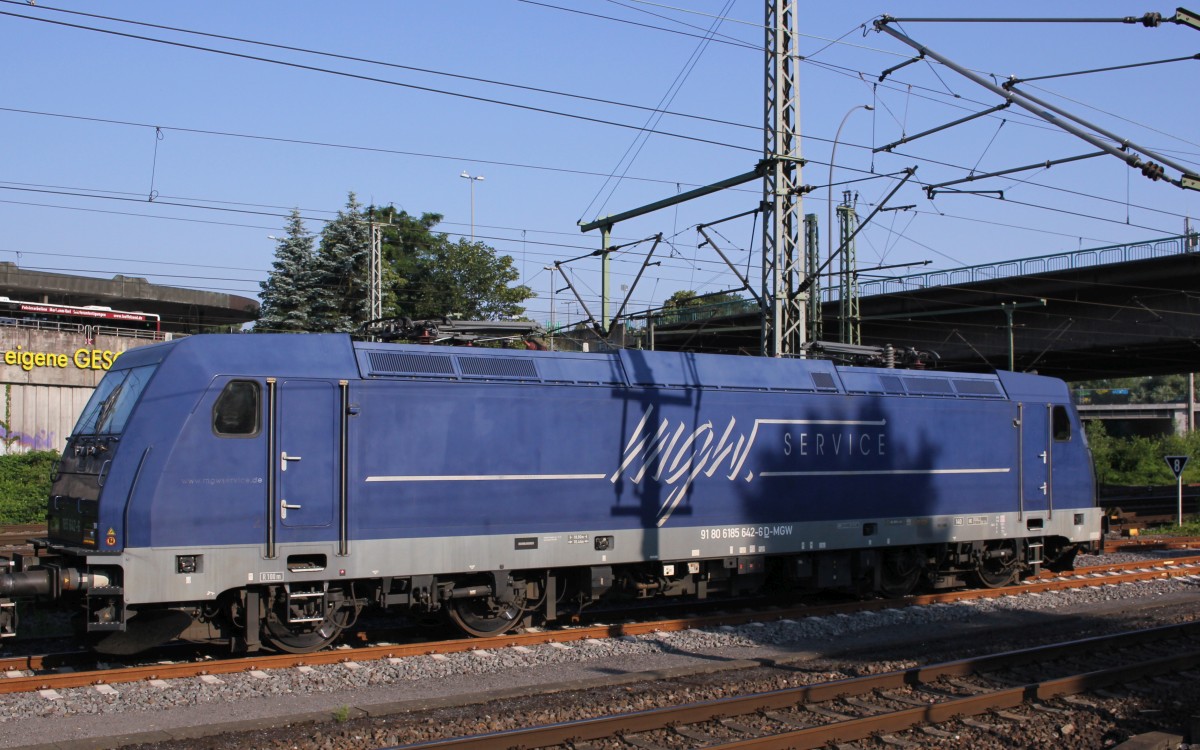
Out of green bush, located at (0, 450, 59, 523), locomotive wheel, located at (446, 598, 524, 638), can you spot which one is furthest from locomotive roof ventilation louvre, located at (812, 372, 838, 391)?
green bush, located at (0, 450, 59, 523)

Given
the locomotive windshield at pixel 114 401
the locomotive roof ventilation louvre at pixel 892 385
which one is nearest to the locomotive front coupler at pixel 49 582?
the locomotive windshield at pixel 114 401

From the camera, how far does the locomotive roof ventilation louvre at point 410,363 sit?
12250mm

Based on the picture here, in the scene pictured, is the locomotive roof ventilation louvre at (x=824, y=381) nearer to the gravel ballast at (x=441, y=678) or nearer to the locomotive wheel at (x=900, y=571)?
the locomotive wheel at (x=900, y=571)

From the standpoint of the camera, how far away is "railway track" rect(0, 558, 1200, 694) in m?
10.5

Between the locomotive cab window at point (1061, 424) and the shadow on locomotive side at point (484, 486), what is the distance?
4.35 feet

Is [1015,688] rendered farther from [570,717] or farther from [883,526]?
[883,526]

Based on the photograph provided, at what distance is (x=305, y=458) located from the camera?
11.6m

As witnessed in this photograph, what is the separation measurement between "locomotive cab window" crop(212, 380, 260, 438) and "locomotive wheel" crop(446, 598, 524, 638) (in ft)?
10.9

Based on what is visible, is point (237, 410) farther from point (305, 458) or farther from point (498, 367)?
point (498, 367)

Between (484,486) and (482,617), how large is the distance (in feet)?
5.75

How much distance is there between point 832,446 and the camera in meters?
15.6

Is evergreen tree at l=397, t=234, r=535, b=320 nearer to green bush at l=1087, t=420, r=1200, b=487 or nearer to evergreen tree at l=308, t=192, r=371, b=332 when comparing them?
evergreen tree at l=308, t=192, r=371, b=332

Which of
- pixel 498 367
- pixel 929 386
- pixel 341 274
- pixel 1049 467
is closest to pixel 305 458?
pixel 498 367

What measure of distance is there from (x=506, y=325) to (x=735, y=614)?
199 inches
